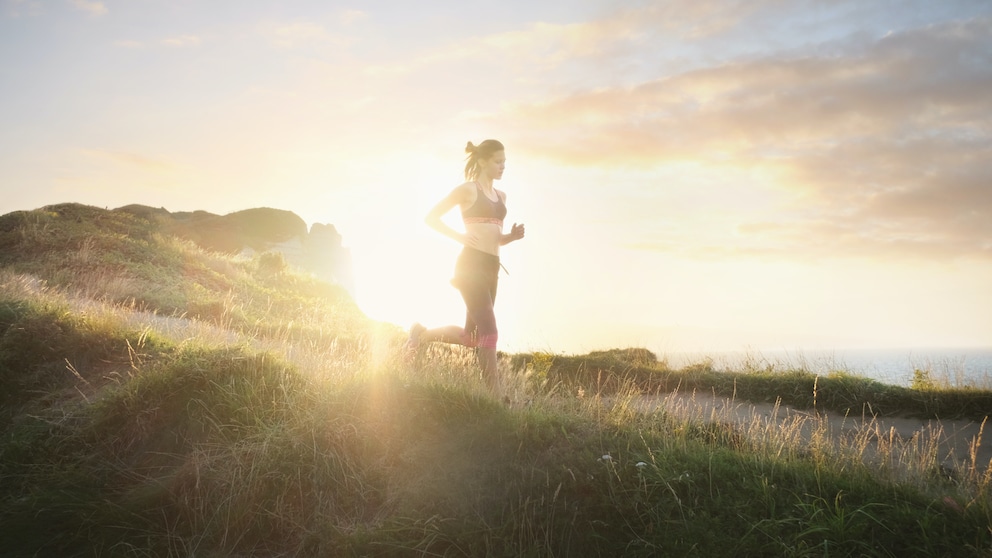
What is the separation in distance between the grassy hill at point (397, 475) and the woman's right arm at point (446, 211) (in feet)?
4.85

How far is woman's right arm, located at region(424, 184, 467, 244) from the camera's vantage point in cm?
657

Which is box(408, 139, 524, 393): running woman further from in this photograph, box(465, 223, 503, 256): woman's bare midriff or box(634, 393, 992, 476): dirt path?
box(634, 393, 992, 476): dirt path

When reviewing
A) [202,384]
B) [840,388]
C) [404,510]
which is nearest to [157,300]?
[202,384]

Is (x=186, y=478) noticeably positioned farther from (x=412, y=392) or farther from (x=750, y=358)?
(x=750, y=358)

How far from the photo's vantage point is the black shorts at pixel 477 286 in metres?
6.53

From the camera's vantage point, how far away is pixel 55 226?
20.6m

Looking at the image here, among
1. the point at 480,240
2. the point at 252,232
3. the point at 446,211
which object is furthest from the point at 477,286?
the point at 252,232

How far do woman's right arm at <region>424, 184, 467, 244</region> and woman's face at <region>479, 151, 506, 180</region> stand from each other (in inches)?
14.2

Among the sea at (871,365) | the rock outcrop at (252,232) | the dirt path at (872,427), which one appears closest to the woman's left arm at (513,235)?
the dirt path at (872,427)

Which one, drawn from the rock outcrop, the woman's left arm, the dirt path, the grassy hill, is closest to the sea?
the dirt path

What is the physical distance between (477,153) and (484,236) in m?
0.99

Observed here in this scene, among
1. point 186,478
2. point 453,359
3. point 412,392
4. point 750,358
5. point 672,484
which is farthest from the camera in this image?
point 750,358

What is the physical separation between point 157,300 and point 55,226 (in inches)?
351

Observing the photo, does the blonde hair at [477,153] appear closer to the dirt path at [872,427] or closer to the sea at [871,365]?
the dirt path at [872,427]
